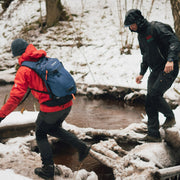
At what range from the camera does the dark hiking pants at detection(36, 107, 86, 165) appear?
7.45ft

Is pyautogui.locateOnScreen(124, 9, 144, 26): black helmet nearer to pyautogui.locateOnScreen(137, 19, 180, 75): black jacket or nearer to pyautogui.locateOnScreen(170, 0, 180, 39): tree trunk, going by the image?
pyautogui.locateOnScreen(137, 19, 180, 75): black jacket

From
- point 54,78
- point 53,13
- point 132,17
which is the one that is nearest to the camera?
point 54,78

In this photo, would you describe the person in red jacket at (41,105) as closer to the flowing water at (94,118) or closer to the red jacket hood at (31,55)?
the red jacket hood at (31,55)

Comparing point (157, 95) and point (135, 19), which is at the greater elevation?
point (135, 19)

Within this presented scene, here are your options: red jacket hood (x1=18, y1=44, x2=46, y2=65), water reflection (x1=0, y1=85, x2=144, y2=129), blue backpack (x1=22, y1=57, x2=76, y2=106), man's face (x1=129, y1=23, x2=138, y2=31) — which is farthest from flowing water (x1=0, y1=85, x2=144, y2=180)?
man's face (x1=129, y1=23, x2=138, y2=31)

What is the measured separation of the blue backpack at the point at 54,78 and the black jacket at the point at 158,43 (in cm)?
111

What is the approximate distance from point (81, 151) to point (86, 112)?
2.85 m

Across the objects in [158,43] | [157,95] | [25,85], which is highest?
Result: [158,43]

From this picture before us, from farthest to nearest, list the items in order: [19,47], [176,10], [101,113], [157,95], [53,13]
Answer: [53,13] < [101,113] < [176,10] < [157,95] < [19,47]

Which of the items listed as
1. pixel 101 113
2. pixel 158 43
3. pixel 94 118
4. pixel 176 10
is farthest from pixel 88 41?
pixel 158 43

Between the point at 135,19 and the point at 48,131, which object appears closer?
the point at 48,131

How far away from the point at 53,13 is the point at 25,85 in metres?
10.2

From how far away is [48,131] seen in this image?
2387 millimetres

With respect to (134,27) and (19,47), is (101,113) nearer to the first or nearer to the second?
(134,27)
